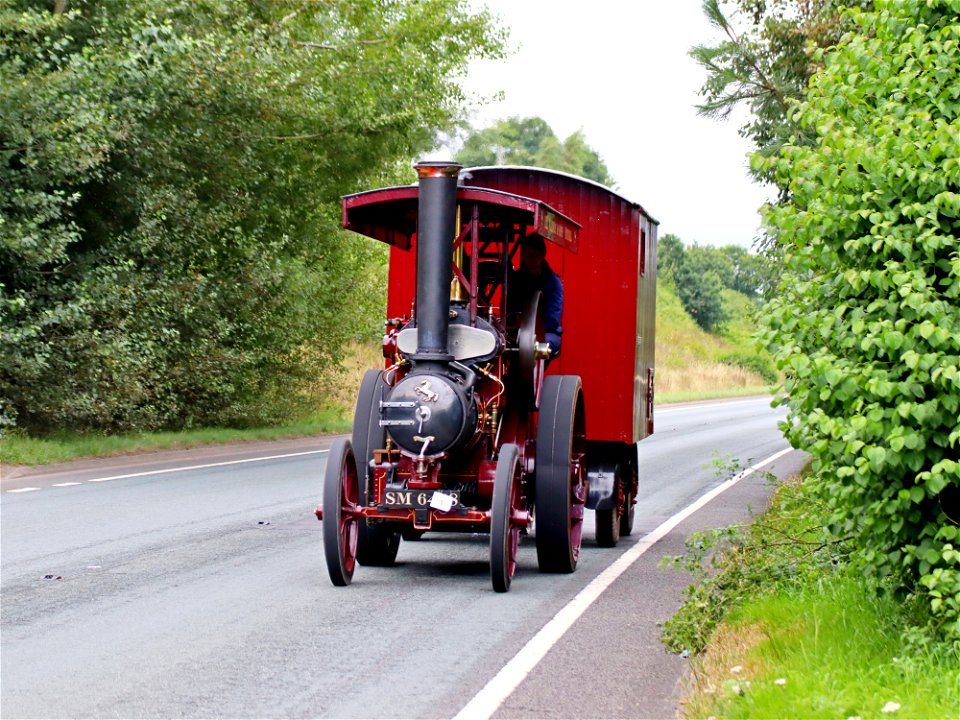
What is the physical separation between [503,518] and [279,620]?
1.69m

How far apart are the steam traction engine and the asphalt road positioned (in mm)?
497

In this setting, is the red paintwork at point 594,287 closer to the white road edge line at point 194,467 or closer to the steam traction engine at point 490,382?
the steam traction engine at point 490,382

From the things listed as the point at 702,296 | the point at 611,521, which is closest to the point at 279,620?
the point at 611,521

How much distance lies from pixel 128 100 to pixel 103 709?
14762 millimetres

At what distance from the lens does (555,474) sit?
32.3 feet

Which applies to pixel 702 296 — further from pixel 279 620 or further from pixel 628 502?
pixel 279 620

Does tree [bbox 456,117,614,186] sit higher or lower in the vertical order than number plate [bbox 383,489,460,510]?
higher

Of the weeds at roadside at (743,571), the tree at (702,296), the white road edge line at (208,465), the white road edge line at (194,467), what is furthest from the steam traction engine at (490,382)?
the tree at (702,296)

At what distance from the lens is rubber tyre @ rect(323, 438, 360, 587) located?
904 cm

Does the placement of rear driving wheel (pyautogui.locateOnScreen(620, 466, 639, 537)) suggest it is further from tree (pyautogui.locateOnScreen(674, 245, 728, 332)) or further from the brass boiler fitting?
tree (pyautogui.locateOnScreen(674, 245, 728, 332))

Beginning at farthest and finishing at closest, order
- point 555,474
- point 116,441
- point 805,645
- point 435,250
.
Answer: point 116,441 < point 555,474 < point 435,250 < point 805,645

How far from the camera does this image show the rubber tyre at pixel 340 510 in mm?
9039

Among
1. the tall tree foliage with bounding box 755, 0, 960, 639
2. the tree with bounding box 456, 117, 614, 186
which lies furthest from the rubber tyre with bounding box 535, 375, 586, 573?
the tree with bounding box 456, 117, 614, 186

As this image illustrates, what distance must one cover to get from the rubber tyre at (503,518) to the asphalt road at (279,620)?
0.17 metres
